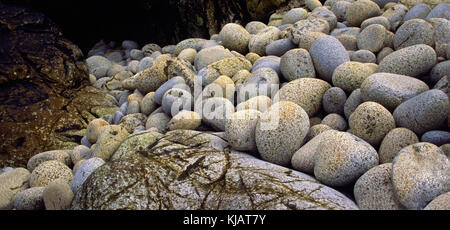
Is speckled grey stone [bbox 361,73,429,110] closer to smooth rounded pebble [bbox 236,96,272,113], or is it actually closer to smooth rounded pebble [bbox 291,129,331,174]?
smooth rounded pebble [bbox 291,129,331,174]

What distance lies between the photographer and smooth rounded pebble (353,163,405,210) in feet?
8.10

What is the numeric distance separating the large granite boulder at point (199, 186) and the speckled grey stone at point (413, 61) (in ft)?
5.58

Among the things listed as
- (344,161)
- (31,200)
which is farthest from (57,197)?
(344,161)

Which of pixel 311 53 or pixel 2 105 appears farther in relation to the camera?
pixel 2 105

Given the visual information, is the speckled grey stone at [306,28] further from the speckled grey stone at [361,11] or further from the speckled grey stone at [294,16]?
the speckled grey stone at [294,16]

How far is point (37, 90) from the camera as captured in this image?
5344 millimetres

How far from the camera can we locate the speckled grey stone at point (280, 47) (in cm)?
525

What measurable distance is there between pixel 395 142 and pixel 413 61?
3.96 ft

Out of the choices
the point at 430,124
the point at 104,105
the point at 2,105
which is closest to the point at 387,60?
the point at 430,124

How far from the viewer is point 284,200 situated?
2422 millimetres

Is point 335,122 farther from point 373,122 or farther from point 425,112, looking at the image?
point 425,112

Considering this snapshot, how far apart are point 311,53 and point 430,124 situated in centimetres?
178
